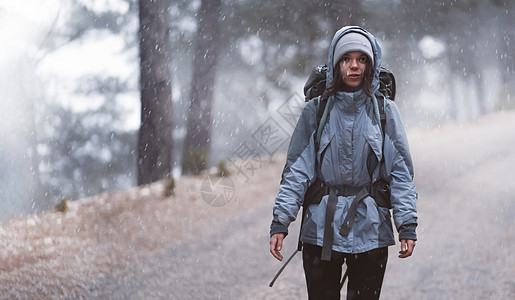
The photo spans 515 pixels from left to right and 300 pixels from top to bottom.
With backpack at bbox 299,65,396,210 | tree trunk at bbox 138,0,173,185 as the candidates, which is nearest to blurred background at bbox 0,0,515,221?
tree trunk at bbox 138,0,173,185

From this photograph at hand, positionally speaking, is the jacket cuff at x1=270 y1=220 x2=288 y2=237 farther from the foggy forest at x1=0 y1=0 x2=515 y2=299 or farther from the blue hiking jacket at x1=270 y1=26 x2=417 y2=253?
the foggy forest at x1=0 y1=0 x2=515 y2=299

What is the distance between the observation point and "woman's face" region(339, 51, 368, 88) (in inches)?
109

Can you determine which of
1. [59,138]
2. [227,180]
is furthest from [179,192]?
[59,138]

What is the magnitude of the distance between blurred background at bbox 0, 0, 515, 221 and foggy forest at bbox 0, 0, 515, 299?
0.18ft

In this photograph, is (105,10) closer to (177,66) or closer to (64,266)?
(177,66)

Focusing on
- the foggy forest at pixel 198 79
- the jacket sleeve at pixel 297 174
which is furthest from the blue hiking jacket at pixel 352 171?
the foggy forest at pixel 198 79

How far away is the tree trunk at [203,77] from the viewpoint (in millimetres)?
14258

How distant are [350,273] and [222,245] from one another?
5.67m

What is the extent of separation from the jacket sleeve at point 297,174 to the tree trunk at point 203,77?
1088 centimetres

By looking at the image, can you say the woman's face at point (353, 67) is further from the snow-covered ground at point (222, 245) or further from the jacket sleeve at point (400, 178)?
the snow-covered ground at point (222, 245)

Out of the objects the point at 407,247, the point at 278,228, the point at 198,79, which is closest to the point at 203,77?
the point at 198,79

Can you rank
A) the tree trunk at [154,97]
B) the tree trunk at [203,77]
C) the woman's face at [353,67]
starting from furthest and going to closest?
the tree trunk at [203,77] → the tree trunk at [154,97] → the woman's face at [353,67]

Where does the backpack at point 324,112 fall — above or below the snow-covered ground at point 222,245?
above

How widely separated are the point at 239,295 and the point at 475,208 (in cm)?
566
